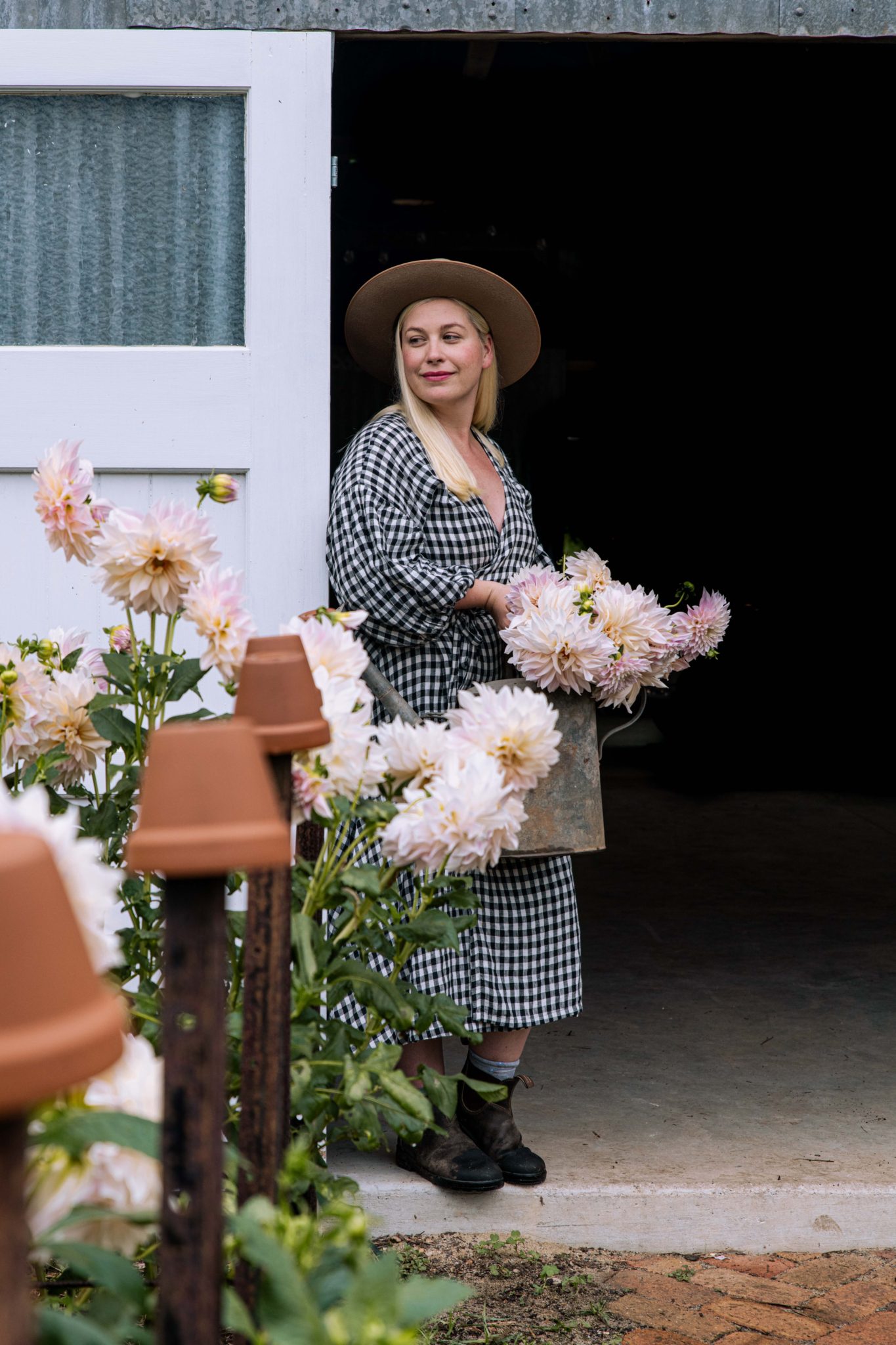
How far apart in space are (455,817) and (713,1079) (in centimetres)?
205

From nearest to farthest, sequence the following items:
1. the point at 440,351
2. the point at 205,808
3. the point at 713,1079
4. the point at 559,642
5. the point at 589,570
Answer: the point at 205,808 < the point at 559,642 < the point at 589,570 < the point at 440,351 < the point at 713,1079

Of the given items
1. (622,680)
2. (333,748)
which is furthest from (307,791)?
(622,680)

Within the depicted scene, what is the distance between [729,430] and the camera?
9.68m

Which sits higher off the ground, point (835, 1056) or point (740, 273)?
point (740, 273)

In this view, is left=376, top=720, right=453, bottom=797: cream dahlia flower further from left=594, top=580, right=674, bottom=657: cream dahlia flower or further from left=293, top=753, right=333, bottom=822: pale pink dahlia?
left=594, top=580, right=674, bottom=657: cream dahlia flower

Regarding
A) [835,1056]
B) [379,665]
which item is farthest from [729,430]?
[379,665]

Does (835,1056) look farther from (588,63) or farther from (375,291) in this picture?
(588,63)

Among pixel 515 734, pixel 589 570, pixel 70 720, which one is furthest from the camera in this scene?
pixel 589 570

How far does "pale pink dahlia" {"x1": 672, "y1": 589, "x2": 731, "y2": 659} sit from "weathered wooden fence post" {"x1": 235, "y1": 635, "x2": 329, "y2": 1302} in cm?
140

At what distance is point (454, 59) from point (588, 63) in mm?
527

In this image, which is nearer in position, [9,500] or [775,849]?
[9,500]

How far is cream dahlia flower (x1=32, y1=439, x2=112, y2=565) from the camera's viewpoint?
1752 millimetres

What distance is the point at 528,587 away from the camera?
2.38 metres

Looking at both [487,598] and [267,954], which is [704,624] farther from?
[267,954]
